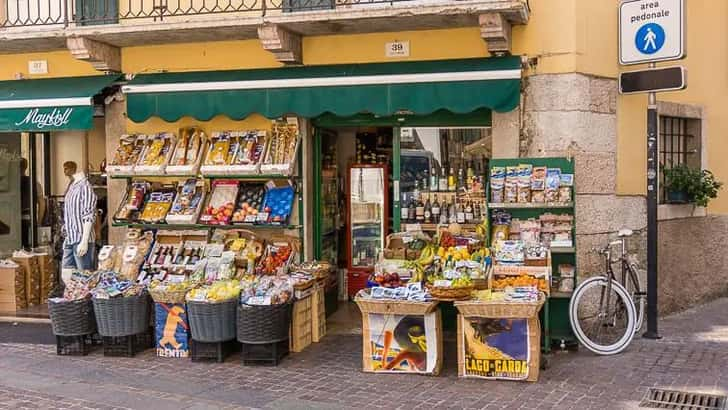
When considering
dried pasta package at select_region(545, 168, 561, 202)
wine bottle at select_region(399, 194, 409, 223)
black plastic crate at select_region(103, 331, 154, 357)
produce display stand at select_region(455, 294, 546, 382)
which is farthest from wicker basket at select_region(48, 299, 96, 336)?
dried pasta package at select_region(545, 168, 561, 202)

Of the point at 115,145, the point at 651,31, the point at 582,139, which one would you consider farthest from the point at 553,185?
the point at 115,145

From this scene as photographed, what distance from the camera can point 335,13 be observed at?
28.3 ft

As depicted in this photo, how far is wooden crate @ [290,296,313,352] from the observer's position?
8398 millimetres

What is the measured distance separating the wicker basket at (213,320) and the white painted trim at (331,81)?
8.72ft

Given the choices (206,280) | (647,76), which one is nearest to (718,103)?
(647,76)

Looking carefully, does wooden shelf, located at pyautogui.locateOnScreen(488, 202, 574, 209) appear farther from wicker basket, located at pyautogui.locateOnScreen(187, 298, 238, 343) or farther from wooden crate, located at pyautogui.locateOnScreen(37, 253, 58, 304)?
wooden crate, located at pyautogui.locateOnScreen(37, 253, 58, 304)

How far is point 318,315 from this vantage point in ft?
29.3

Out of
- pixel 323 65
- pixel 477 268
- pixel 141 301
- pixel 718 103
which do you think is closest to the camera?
pixel 477 268

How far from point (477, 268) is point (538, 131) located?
1935 mm

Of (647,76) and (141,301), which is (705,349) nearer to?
(647,76)

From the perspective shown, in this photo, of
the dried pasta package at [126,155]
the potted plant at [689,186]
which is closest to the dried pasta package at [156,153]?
the dried pasta package at [126,155]

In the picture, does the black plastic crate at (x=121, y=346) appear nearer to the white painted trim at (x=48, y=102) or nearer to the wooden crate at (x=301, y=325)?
the wooden crate at (x=301, y=325)

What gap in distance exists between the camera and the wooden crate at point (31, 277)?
11102 mm

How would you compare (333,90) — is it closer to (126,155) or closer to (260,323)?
(260,323)
